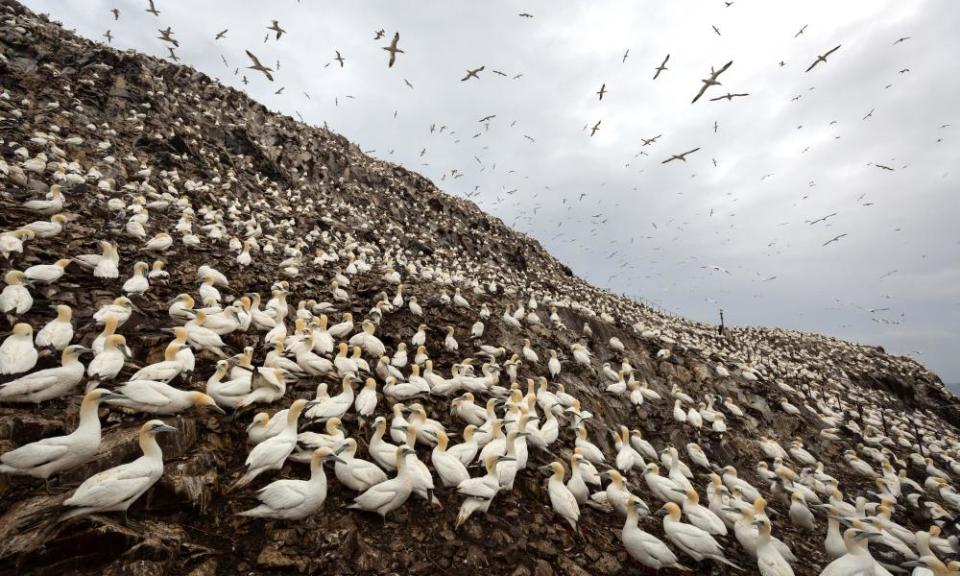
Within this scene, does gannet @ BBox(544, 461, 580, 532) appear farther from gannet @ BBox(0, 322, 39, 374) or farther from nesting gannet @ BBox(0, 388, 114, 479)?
gannet @ BBox(0, 322, 39, 374)

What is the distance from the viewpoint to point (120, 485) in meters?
4.05

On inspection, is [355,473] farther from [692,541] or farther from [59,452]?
[692,541]

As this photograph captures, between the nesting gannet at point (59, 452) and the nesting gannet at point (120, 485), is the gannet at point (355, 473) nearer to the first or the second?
the nesting gannet at point (120, 485)

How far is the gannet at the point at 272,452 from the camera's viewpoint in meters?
5.21

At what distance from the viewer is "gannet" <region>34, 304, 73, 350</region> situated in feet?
20.4

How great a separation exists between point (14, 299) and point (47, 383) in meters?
3.15

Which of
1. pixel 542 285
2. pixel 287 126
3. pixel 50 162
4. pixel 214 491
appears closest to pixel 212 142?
pixel 287 126

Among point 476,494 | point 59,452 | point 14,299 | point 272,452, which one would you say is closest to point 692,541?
point 476,494

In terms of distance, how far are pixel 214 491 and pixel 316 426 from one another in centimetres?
214

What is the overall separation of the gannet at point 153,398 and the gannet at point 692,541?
787 centimetres

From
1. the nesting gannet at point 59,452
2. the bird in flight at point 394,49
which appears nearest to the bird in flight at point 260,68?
the bird in flight at point 394,49

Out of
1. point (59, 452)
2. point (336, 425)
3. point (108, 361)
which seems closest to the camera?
point (59, 452)

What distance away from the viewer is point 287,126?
42.8m

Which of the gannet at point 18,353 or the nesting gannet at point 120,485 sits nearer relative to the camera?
the nesting gannet at point 120,485
